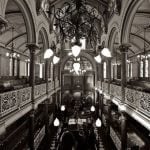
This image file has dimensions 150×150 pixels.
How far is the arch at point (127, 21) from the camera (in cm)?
776

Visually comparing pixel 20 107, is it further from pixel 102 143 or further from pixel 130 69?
pixel 130 69

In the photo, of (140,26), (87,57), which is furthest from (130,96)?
(87,57)

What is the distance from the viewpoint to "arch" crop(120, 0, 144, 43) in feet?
25.5

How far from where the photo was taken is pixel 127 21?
8602 millimetres

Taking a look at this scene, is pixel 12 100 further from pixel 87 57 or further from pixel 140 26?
pixel 87 57

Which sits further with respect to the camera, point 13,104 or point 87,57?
point 87,57

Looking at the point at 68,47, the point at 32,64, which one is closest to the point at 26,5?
the point at 32,64

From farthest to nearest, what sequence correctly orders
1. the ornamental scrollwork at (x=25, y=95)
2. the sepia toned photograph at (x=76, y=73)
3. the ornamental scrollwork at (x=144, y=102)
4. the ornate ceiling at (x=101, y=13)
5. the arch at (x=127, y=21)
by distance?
the ornate ceiling at (x=101, y=13) < the arch at (x=127, y=21) < the ornamental scrollwork at (x=25, y=95) < the sepia toned photograph at (x=76, y=73) < the ornamental scrollwork at (x=144, y=102)

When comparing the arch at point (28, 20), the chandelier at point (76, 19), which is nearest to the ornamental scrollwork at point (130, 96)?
the chandelier at point (76, 19)

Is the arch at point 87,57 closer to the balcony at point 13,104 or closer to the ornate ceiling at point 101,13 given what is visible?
the ornate ceiling at point 101,13

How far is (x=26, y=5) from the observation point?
8508 mm

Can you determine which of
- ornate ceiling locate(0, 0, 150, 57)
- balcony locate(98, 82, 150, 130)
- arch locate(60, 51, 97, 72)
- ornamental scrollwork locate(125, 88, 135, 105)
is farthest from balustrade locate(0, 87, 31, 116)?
arch locate(60, 51, 97, 72)

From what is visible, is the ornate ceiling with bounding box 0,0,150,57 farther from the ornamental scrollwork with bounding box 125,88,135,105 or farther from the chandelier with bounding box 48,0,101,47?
the ornamental scrollwork with bounding box 125,88,135,105

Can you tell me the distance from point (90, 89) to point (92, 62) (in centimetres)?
446
